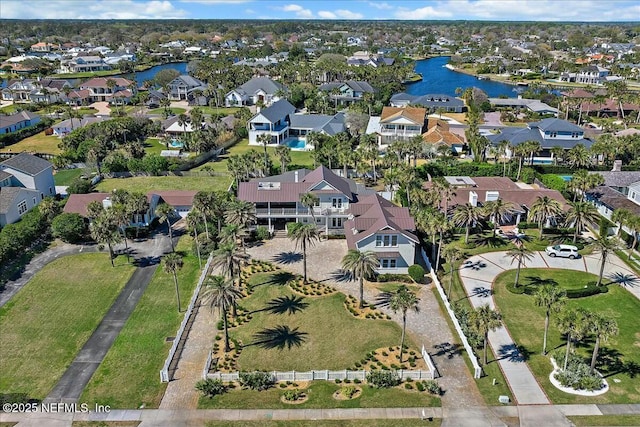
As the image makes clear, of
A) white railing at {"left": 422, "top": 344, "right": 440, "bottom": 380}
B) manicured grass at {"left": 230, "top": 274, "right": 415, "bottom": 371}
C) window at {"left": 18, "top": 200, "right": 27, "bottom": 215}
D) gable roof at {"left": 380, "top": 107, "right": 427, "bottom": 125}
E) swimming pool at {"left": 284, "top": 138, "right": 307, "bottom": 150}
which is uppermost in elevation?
gable roof at {"left": 380, "top": 107, "right": 427, "bottom": 125}

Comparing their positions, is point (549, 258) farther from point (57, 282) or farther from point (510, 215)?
point (57, 282)

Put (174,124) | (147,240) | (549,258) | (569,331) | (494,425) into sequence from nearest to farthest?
(494,425), (569,331), (549,258), (147,240), (174,124)

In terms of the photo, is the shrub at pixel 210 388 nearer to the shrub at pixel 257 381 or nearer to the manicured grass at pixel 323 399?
the manicured grass at pixel 323 399

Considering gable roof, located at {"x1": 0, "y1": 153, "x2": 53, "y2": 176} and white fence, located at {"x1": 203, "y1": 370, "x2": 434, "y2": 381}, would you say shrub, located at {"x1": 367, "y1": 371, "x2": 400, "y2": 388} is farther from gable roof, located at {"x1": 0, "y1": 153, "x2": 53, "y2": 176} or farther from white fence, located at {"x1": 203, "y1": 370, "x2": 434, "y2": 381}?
gable roof, located at {"x1": 0, "y1": 153, "x2": 53, "y2": 176}

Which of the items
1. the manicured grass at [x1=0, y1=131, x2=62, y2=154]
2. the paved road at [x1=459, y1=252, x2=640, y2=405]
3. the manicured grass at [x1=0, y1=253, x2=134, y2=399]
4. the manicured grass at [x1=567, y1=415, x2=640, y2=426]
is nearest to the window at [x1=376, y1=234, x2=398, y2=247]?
the paved road at [x1=459, y1=252, x2=640, y2=405]

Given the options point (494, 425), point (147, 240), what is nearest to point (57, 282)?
point (147, 240)
